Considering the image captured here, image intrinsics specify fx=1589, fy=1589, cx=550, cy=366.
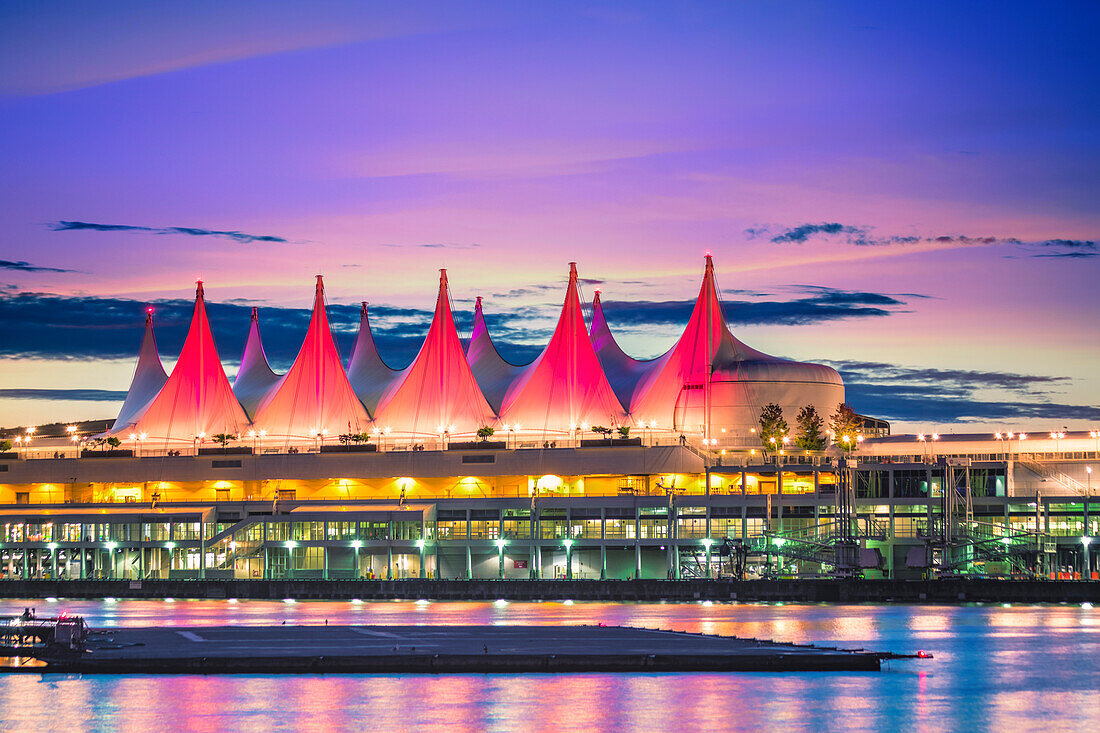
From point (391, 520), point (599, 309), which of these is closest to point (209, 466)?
point (391, 520)

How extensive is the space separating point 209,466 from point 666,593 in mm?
43423

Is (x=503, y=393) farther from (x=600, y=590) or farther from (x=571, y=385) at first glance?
(x=600, y=590)

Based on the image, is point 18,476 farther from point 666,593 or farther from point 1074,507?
point 1074,507

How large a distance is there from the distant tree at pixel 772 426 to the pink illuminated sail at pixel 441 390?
1930cm

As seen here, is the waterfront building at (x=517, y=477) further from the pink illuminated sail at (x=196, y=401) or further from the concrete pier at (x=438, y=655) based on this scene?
the concrete pier at (x=438, y=655)

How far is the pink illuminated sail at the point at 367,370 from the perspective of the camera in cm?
12144

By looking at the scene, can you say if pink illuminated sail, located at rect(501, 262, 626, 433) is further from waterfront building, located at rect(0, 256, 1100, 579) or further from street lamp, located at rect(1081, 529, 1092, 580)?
street lamp, located at rect(1081, 529, 1092, 580)

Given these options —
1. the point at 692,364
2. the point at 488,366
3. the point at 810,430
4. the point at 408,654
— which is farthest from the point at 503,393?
the point at 408,654

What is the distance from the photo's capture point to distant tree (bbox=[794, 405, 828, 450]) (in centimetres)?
10144

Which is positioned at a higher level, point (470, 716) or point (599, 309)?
point (599, 309)

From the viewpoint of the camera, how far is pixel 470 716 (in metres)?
32.6

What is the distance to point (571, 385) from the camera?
10806 centimetres

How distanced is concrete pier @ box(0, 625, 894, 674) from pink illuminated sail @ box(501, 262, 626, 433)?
6226 cm

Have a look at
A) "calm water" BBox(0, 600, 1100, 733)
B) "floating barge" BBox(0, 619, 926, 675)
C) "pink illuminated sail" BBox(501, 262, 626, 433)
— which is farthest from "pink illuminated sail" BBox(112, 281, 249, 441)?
"calm water" BBox(0, 600, 1100, 733)
